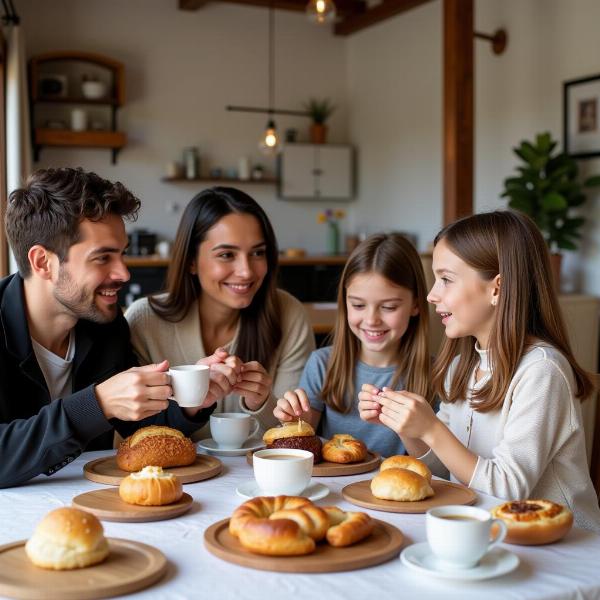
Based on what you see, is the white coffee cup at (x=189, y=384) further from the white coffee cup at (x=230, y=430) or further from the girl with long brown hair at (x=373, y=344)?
the girl with long brown hair at (x=373, y=344)

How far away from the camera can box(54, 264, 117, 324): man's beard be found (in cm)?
194

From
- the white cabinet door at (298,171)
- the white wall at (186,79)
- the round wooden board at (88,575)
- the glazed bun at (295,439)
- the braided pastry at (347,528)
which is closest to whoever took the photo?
the round wooden board at (88,575)

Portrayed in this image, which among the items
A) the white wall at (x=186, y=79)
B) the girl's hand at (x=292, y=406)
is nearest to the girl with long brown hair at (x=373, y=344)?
the girl's hand at (x=292, y=406)

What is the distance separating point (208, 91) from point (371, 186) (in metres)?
1.86

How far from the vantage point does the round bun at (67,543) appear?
1087mm

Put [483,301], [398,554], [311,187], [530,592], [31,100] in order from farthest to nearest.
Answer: [311,187] → [31,100] → [483,301] → [398,554] → [530,592]

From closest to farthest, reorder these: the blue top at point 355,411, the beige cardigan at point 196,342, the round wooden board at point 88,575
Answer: the round wooden board at point 88,575
the blue top at point 355,411
the beige cardigan at point 196,342

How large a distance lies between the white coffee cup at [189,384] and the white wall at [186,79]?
21.1 feet

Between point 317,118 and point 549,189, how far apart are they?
353cm

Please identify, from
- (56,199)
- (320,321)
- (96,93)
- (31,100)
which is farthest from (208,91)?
(56,199)

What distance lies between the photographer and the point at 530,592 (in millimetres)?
1045

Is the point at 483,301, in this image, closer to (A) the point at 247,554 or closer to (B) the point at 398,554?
(B) the point at 398,554

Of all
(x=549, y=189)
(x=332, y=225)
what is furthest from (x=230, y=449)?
(x=332, y=225)

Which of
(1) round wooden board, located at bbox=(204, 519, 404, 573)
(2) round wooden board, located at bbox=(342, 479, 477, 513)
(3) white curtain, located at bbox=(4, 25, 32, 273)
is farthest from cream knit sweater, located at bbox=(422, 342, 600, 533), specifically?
(3) white curtain, located at bbox=(4, 25, 32, 273)
